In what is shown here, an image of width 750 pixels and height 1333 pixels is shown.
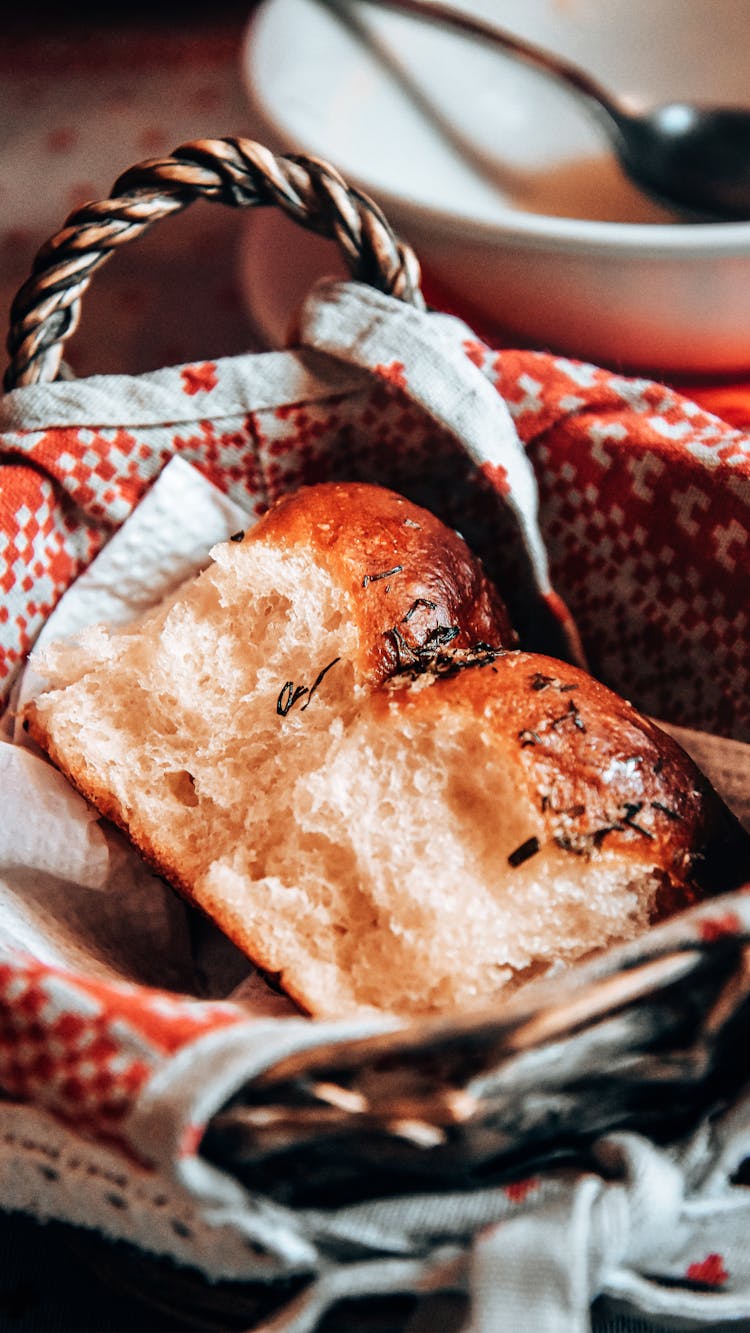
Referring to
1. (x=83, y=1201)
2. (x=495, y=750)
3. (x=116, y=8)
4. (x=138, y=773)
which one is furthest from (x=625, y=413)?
(x=116, y=8)

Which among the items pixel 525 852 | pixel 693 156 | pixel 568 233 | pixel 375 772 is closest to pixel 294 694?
pixel 375 772

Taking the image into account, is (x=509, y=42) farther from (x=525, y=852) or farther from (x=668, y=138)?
(x=525, y=852)

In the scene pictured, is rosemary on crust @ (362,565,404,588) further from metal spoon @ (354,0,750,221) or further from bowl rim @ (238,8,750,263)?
metal spoon @ (354,0,750,221)

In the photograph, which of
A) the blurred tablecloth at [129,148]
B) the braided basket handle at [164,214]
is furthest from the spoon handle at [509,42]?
the braided basket handle at [164,214]

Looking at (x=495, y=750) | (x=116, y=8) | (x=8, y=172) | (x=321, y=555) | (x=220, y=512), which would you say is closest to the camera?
(x=495, y=750)

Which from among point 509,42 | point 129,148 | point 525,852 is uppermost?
point 509,42

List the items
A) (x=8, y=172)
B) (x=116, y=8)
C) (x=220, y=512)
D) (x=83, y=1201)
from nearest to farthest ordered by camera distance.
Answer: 1. (x=83, y=1201)
2. (x=220, y=512)
3. (x=8, y=172)
4. (x=116, y=8)

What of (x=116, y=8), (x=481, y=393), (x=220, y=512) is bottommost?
(x=220, y=512)

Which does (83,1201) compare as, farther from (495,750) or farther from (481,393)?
(481,393)
